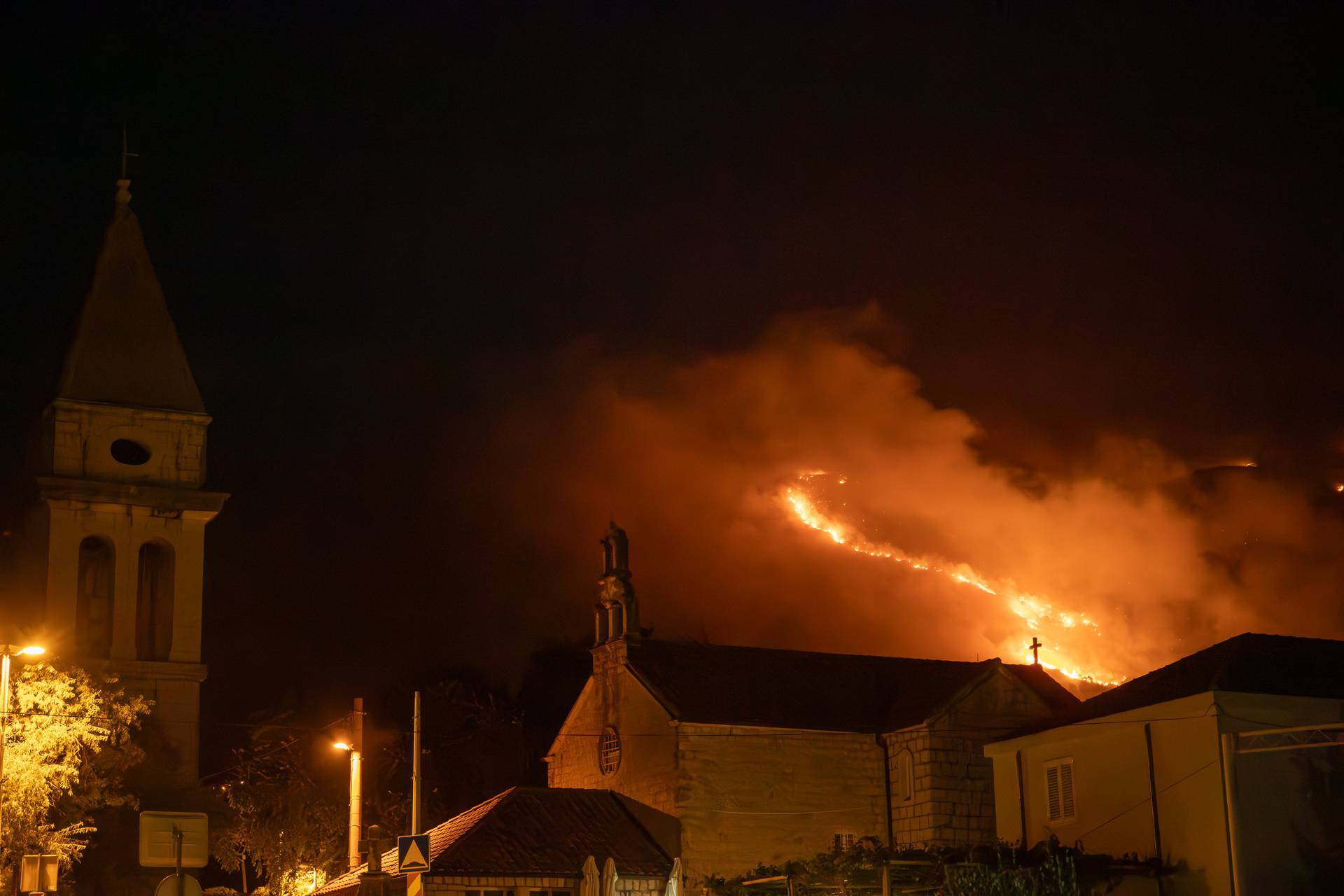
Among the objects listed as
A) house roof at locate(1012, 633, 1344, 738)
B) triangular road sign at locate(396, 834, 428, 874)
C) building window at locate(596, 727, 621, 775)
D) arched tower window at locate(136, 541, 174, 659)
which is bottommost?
triangular road sign at locate(396, 834, 428, 874)

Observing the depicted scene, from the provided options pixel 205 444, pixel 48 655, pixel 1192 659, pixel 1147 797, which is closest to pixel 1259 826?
pixel 1147 797

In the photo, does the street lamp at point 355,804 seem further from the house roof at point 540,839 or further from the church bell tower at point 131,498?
the church bell tower at point 131,498

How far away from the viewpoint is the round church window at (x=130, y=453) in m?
48.2

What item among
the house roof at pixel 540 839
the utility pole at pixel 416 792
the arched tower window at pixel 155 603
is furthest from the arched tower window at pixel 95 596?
the utility pole at pixel 416 792

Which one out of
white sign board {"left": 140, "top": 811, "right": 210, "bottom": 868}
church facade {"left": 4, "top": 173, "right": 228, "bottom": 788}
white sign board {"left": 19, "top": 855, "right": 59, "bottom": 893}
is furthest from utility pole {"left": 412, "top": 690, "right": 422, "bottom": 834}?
church facade {"left": 4, "top": 173, "right": 228, "bottom": 788}

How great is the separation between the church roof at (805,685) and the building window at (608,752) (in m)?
2.20

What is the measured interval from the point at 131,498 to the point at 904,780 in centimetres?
2334

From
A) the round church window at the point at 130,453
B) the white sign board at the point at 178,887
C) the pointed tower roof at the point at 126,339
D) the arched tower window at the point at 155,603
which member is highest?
the pointed tower roof at the point at 126,339

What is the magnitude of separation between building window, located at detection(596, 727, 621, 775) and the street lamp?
11375 mm

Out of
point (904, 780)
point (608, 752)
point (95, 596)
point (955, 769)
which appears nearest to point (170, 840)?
point (608, 752)

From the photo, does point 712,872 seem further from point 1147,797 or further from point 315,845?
point 315,845

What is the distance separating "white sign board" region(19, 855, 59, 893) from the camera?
2569 centimetres

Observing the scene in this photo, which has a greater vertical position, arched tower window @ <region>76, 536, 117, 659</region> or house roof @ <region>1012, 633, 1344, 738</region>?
arched tower window @ <region>76, 536, 117, 659</region>

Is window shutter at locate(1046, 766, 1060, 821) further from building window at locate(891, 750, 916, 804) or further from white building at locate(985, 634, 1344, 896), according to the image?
building window at locate(891, 750, 916, 804)
